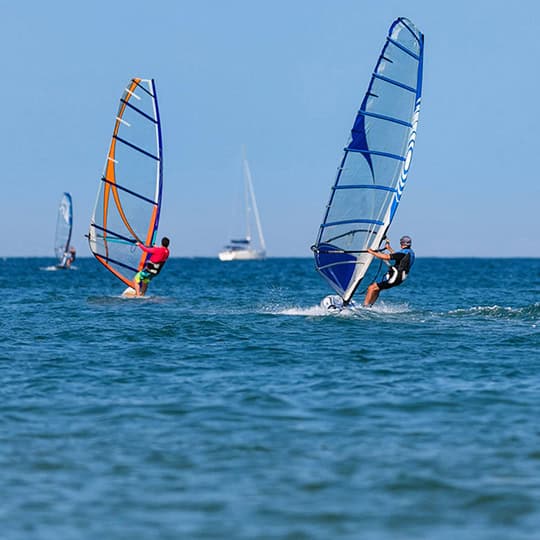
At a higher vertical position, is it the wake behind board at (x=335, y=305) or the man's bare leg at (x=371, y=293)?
the man's bare leg at (x=371, y=293)

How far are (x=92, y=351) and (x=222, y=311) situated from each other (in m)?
7.85

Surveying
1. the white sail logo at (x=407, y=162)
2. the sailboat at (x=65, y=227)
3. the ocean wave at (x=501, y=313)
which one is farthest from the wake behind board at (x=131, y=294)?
the sailboat at (x=65, y=227)

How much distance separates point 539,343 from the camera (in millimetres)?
14438

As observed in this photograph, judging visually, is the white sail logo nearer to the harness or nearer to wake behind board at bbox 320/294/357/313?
wake behind board at bbox 320/294/357/313

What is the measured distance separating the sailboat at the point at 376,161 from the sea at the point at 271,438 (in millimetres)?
3579

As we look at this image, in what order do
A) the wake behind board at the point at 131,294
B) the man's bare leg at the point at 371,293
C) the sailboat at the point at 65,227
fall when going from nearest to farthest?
1. the man's bare leg at the point at 371,293
2. the wake behind board at the point at 131,294
3. the sailboat at the point at 65,227

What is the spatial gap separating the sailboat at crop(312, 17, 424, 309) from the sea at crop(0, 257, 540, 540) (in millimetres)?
3579

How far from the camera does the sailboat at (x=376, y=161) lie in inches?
704

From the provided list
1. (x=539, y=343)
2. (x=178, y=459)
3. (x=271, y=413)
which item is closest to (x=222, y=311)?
(x=539, y=343)

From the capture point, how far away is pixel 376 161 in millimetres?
18000

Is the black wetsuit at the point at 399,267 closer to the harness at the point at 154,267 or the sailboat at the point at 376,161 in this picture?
the sailboat at the point at 376,161

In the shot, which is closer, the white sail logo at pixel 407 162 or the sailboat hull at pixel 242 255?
the white sail logo at pixel 407 162

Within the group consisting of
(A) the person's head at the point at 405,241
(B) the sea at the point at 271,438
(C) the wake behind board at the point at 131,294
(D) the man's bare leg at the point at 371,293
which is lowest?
(B) the sea at the point at 271,438

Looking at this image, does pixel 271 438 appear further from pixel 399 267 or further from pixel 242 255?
pixel 242 255
